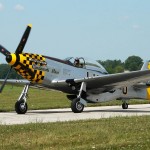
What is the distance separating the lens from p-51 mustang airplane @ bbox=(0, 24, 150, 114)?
15.6m

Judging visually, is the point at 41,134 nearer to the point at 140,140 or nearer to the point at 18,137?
the point at 18,137

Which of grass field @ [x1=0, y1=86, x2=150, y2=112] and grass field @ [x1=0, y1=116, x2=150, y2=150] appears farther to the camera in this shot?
grass field @ [x1=0, y1=86, x2=150, y2=112]

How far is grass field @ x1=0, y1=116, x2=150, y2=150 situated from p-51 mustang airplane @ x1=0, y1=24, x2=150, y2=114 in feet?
17.8

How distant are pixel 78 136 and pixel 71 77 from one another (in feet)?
27.9

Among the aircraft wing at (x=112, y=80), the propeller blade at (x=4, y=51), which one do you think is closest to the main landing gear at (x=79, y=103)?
the aircraft wing at (x=112, y=80)

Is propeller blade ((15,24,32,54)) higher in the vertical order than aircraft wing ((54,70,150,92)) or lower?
higher

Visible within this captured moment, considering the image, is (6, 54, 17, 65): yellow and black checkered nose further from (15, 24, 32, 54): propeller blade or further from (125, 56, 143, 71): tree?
(125, 56, 143, 71): tree

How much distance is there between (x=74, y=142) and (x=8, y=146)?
129 centimetres

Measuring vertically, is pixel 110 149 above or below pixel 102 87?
below

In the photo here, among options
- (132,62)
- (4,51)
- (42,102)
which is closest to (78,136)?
(4,51)

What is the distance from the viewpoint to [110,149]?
23.8 ft

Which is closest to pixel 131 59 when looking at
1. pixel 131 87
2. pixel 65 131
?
pixel 131 87

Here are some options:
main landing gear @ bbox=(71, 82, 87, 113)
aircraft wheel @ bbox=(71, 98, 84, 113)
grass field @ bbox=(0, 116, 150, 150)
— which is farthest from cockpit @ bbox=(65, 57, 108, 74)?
grass field @ bbox=(0, 116, 150, 150)

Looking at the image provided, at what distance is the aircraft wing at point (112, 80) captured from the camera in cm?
1628
